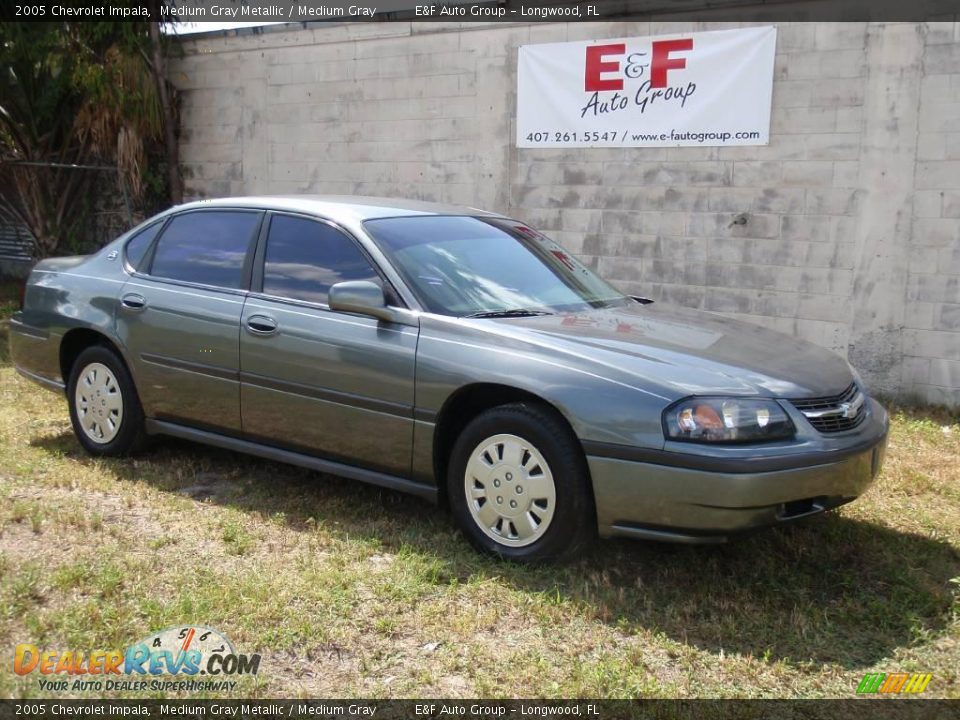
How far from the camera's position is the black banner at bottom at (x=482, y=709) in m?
3.06

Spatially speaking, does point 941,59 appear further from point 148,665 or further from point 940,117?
point 148,665

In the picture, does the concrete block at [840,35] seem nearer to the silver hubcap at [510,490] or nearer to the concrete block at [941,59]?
the concrete block at [941,59]

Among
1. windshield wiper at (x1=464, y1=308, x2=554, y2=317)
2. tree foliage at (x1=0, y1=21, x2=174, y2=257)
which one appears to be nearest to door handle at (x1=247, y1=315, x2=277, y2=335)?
windshield wiper at (x1=464, y1=308, x2=554, y2=317)

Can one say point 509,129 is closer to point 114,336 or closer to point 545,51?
point 545,51

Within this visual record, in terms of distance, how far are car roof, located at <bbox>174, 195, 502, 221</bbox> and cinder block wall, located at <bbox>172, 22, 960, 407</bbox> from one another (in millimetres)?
3530

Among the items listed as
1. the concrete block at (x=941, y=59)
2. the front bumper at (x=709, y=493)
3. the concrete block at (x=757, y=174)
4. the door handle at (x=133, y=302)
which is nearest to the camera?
the front bumper at (x=709, y=493)

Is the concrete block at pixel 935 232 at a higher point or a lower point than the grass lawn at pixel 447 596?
higher

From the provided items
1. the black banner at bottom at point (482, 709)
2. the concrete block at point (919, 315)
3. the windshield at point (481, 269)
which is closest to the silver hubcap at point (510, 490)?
the windshield at point (481, 269)

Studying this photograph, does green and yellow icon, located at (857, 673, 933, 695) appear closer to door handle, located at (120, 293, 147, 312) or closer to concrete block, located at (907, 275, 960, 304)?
door handle, located at (120, 293, 147, 312)

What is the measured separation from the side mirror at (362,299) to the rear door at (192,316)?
0.77 m

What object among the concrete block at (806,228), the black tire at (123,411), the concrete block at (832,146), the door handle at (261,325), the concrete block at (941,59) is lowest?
the black tire at (123,411)

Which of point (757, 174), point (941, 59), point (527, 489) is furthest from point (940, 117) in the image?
point (527, 489)

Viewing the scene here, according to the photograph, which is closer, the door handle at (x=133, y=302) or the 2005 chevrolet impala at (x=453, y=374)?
the 2005 chevrolet impala at (x=453, y=374)

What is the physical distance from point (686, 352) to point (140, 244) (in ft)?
10.9
